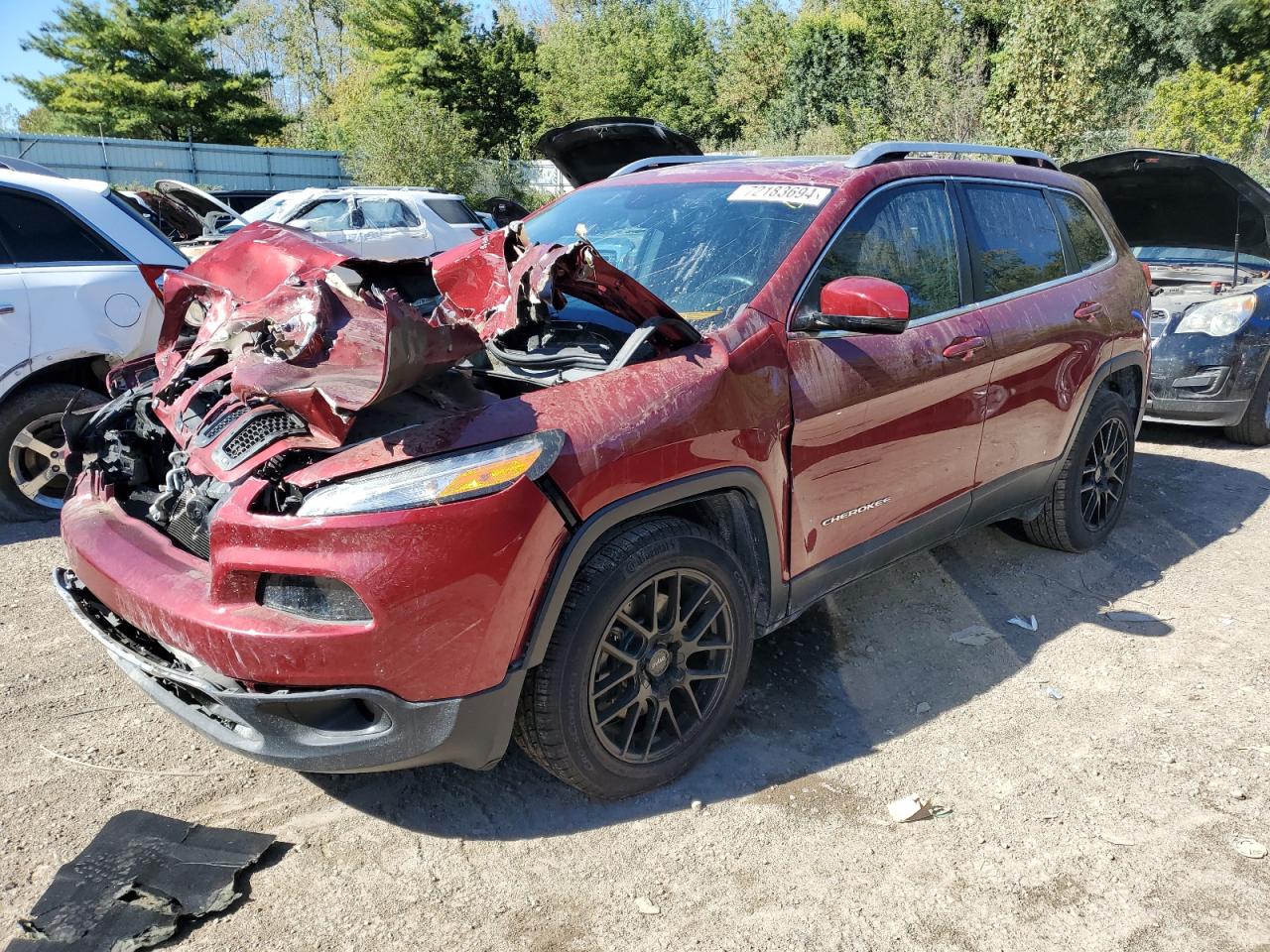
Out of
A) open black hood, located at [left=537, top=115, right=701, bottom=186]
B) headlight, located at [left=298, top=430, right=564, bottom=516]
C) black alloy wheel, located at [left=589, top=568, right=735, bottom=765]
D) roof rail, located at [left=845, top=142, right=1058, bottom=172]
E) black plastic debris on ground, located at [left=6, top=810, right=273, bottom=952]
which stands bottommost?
black plastic debris on ground, located at [left=6, top=810, right=273, bottom=952]

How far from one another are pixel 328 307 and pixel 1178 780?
2.95 m

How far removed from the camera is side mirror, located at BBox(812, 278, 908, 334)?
9.46 feet

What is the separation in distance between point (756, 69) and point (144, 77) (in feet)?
70.8

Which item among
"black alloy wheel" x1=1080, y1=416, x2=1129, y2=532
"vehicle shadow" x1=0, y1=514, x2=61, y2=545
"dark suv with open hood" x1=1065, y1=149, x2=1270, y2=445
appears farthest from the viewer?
"dark suv with open hood" x1=1065, y1=149, x2=1270, y2=445

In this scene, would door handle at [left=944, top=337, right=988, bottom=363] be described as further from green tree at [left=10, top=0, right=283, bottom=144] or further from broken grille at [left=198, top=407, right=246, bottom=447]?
green tree at [left=10, top=0, right=283, bottom=144]

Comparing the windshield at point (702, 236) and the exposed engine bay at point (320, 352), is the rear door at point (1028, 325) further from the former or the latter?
the exposed engine bay at point (320, 352)

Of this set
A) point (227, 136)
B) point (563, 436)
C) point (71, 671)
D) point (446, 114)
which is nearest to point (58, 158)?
point (227, 136)

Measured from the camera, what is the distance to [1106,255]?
15.3 feet

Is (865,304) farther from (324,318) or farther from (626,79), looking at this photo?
(626,79)

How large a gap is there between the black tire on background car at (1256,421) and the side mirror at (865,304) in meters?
5.14

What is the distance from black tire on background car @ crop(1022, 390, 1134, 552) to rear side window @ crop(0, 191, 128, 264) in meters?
5.01

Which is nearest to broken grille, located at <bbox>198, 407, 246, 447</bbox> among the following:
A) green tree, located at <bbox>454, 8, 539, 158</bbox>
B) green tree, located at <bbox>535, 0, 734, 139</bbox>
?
green tree, located at <bbox>454, 8, 539, 158</bbox>

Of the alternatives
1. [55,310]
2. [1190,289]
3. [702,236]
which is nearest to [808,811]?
[702,236]

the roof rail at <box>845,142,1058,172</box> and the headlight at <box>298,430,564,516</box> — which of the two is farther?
the roof rail at <box>845,142,1058,172</box>
